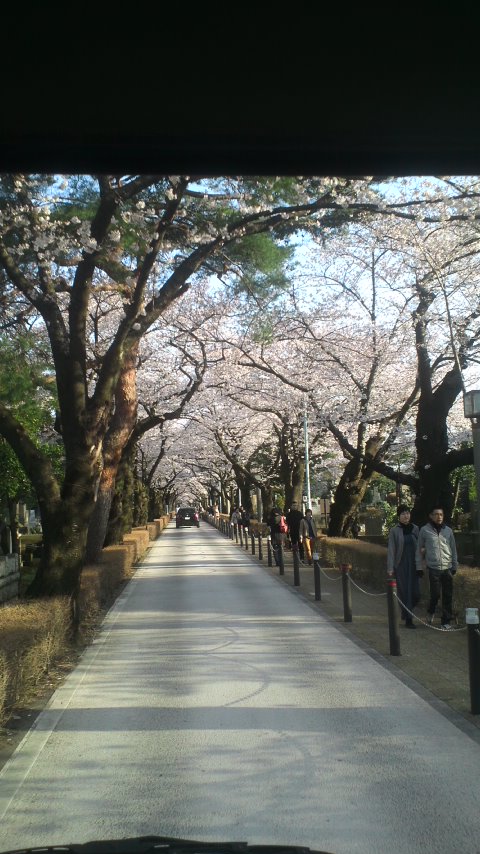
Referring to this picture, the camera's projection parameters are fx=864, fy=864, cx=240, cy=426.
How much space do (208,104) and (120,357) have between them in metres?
8.48

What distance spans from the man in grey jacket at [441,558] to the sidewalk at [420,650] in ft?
1.39

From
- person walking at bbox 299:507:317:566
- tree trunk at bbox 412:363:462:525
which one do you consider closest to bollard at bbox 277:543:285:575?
person walking at bbox 299:507:317:566

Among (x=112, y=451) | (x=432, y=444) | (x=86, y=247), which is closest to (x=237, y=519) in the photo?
(x=112, y=451)

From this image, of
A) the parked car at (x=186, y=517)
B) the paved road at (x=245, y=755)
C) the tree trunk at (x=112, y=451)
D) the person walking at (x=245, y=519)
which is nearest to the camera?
the paved road at (x=245, y=755)

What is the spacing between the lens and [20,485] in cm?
2716

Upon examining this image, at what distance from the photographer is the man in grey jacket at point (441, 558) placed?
12391 millimetres

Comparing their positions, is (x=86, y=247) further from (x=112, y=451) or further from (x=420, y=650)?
(x=112, y=451)

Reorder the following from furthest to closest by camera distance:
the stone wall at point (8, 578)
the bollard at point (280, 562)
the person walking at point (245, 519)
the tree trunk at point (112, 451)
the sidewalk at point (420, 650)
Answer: the person walking at point (245, 519)
the bollard at point (280, 562)
the tree trunk at point (112, 451)
the stone wall at point (8, 578)
the sidewalk at point (420, 650)

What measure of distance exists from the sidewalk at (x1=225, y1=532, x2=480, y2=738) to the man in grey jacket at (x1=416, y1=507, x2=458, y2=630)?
42 cm

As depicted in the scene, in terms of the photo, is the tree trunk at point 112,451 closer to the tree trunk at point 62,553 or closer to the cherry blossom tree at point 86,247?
the cherry blossom tree at point 86,247

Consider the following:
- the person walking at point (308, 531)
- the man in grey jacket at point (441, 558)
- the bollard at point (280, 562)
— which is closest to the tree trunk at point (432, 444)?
the man in grey jacket at point (441, 558)

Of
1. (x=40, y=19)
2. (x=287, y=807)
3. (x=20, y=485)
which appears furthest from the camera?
(x=20, y=485)

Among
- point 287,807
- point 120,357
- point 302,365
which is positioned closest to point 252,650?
point 120,357

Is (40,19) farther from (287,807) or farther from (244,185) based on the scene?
(244,185)
